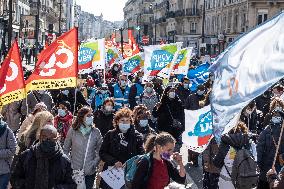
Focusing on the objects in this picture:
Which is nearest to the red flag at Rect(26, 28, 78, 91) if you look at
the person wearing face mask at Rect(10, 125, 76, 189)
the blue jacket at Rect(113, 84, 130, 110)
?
the person wearing face mask at Rect(10, 125, 76, 189)

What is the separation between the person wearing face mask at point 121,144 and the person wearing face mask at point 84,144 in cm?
37

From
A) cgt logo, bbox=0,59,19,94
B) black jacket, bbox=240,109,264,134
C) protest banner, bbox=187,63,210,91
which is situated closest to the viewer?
cgt logo, bbox=0,59,19,94

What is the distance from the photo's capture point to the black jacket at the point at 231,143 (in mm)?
6504

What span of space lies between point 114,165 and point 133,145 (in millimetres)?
332

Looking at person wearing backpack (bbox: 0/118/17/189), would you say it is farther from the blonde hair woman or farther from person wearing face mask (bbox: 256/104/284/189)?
person wearing face mask (bbox: 256/104/284/189)

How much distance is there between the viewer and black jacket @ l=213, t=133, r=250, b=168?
650 centimetres

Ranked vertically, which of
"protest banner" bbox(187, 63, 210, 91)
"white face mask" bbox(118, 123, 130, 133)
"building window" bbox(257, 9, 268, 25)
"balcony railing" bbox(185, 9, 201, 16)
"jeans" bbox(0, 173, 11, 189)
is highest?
"balcony railing" bbox(185, 9, 201, 16)

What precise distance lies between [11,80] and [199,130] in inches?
107

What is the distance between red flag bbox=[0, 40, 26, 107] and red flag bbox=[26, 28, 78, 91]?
1.62 feet

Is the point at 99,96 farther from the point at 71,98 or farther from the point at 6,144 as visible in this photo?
the point at 6,144

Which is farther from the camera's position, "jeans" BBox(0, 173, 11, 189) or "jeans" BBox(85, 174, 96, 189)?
"jeans" BBox(85, 174, 96, 189)

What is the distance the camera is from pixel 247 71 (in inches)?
187

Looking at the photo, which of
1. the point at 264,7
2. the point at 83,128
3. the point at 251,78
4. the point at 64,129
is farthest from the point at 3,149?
the point at 264,7

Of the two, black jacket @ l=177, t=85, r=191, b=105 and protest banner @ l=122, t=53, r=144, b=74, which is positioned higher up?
protest banner @ l=122, t=53, r=144, b=74
